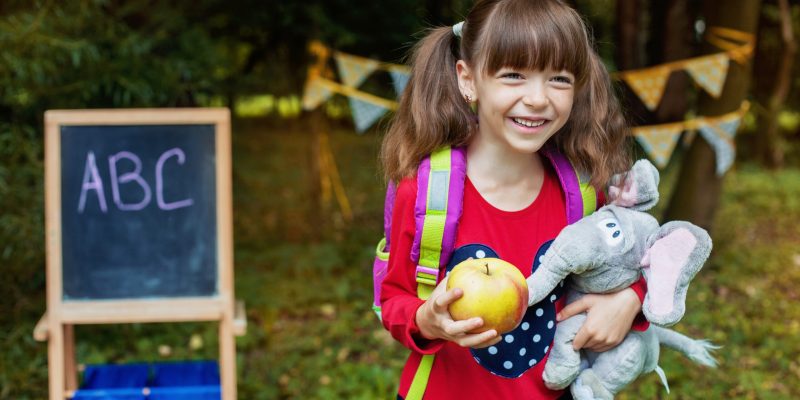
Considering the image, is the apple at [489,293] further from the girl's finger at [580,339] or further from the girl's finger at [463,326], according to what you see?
the girl's finger at [580,339]

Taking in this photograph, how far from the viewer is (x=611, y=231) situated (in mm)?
1809

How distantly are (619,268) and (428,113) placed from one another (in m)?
0.53

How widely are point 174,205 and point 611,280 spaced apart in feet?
6.82

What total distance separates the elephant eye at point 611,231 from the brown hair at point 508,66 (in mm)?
117

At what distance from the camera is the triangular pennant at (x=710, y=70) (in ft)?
18.2

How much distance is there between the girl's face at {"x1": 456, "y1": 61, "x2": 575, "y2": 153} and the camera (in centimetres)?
175

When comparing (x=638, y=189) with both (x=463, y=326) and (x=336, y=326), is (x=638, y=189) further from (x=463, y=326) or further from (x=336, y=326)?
(x=336, y=326)

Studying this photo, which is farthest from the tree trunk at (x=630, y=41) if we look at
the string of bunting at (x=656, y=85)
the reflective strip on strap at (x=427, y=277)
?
the reflective strip on strap at (x=427, y=277)

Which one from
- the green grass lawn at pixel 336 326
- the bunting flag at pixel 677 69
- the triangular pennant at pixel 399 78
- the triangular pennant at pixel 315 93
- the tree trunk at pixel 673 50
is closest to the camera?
the green grass lawn at pixel 336 326

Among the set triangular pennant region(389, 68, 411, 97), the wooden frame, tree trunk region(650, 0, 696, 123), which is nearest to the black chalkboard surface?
the wooden frame

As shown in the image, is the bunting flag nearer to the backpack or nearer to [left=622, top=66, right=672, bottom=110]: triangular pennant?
[left=622, top=66, right=672, bottom=110]: triangular pennant

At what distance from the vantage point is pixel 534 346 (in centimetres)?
189

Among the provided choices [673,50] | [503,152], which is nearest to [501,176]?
[503,152]

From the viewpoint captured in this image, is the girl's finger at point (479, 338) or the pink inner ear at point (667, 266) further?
the pink inner ear at point (667, 266)
